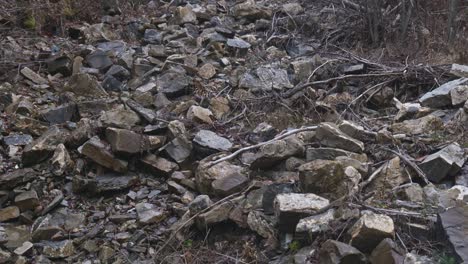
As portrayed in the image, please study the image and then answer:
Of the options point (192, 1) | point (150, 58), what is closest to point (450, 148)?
point (150, 58)

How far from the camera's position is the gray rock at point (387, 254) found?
2162mm

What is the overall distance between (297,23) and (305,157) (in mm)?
3195

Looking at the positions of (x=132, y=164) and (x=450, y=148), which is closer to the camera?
(x=450, y=148)

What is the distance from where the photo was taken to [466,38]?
5699 millimetres

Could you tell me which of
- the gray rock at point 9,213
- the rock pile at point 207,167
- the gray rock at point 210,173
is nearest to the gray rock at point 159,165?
the rock pile at point 207,167

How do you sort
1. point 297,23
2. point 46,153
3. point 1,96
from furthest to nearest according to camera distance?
point 297,23
point 1,96
point 46,153

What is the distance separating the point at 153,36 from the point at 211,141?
2551 mm

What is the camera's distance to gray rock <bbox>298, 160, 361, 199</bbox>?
107 inches

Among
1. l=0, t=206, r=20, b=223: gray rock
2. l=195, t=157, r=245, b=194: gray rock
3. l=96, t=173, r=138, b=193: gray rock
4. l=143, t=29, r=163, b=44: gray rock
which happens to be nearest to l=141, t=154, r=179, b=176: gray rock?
l=96, t=173, r=138, b=193: gray rock

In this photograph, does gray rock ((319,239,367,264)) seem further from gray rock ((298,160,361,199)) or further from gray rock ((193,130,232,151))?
gray rock ((193,130,232,151))

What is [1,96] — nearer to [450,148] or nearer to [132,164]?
[132,164]

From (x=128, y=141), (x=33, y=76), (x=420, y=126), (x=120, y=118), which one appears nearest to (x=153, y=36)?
(x=33, y=76)

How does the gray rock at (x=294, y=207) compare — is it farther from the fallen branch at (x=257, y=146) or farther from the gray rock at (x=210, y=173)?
the fallen branch at (x=257, y=146)

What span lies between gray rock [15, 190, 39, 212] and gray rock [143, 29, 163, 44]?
287cm
